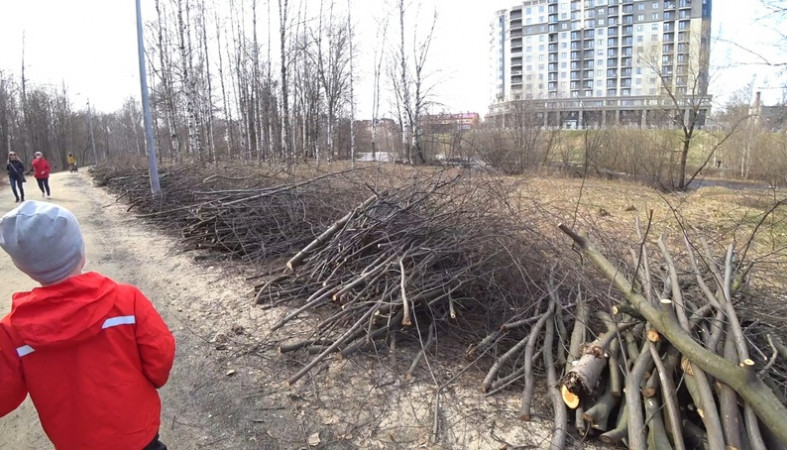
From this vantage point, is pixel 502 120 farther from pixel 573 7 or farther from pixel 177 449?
pixel 573 7

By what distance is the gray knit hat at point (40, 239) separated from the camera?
5.56 ft

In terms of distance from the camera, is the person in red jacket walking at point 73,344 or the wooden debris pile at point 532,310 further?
the wooden debris pile at point 532,310

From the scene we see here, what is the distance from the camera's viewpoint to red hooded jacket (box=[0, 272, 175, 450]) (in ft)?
5.67

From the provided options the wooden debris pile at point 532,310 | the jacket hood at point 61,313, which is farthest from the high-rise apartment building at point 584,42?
the jacket hood at point 61,313

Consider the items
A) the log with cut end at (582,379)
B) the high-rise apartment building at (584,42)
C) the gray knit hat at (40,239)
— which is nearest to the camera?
the gray knit hat at (40,239)

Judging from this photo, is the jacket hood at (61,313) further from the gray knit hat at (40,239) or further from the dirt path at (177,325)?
the dirt path at (177,325)

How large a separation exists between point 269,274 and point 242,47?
88.3 ft

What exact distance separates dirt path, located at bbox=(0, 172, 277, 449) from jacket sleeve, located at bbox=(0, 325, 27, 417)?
1574 millimetres

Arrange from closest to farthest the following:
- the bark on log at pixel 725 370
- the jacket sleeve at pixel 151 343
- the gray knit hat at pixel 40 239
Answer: the gray knit hat at pixel 40 239, the jacket sleeve at pixel 151 343, the bark on log at pixel 725 370

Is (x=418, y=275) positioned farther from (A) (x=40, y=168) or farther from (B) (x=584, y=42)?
(B) (x=584, y=42)

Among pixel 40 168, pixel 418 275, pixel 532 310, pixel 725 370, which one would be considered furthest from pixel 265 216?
pixel 40 168

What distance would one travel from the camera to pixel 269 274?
6250 millimetres

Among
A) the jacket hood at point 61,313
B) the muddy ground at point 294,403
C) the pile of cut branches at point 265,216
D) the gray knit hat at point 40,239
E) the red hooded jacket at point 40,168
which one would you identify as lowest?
the muddy ground at point 294,403

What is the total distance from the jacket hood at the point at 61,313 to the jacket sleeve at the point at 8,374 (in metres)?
0.07
